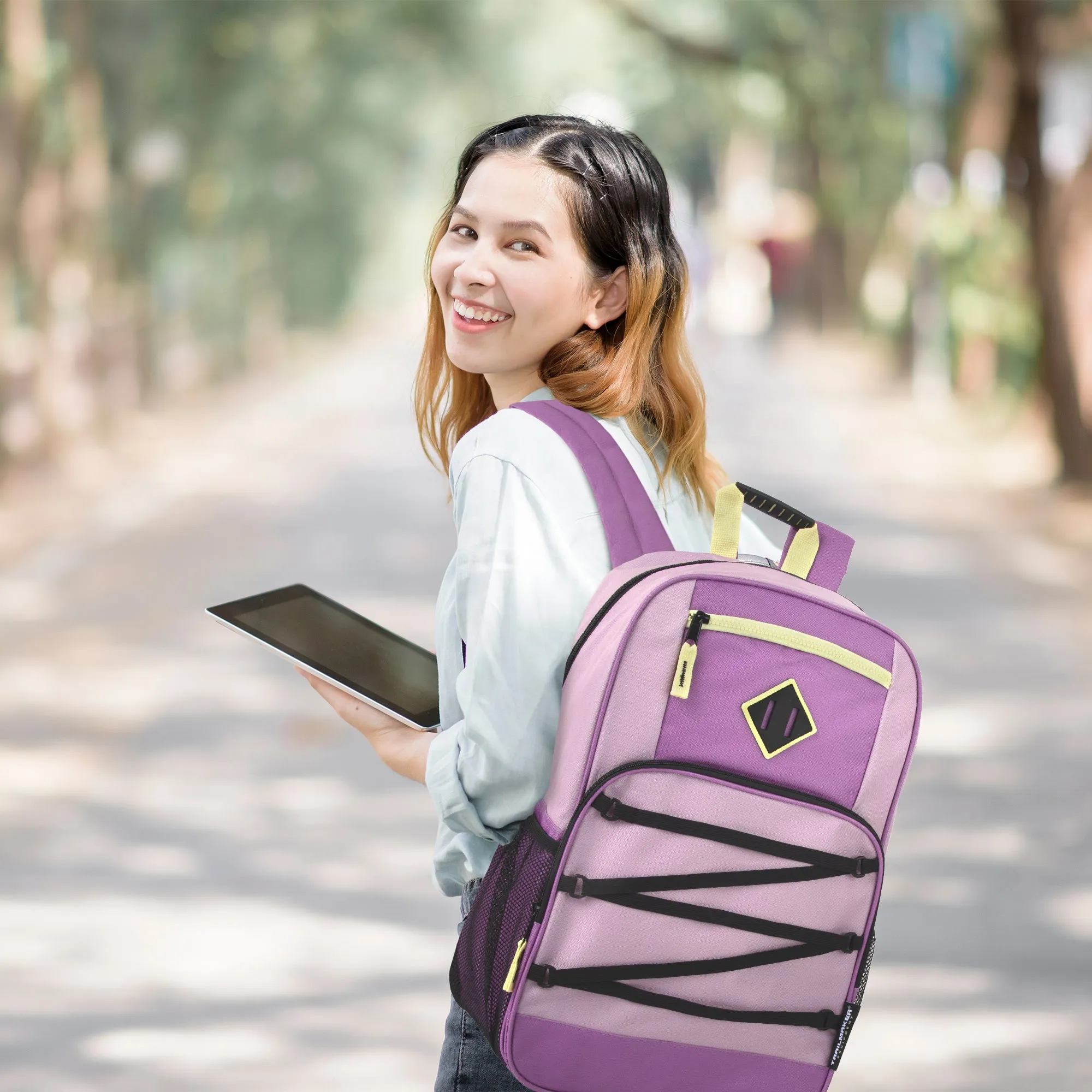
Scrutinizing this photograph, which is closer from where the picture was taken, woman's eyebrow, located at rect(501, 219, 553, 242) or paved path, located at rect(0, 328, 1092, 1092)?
woman's eyebrow, located at rect(501, 219, 553, 242)

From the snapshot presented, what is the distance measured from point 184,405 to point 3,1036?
54.2 ft

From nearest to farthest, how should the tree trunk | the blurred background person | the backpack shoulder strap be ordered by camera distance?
the backpack shoulder strap < the blurred background person < the tree trunk

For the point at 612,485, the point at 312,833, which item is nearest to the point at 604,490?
the point at 612,485

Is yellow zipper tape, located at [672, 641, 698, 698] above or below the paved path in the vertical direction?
below

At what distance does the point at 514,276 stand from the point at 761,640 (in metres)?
0.53

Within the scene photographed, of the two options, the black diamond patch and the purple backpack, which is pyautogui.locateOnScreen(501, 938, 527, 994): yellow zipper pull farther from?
the black diamond patch

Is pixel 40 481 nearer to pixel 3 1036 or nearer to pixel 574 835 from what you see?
pixel 3 1036

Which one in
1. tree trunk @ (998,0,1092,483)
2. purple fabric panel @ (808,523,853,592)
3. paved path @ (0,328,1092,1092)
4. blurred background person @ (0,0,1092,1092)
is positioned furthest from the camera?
tree trunk @ (998,0,1092,483)

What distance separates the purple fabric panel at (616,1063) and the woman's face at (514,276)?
78cm

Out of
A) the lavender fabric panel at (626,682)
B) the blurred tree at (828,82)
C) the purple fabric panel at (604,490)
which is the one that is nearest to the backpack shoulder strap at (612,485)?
the purple fabric panel at (604,490)

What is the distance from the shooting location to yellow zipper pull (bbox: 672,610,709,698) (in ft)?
6.13

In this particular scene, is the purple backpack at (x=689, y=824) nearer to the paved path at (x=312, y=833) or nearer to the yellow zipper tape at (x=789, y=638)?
the yellow zipper tape at (x=789, y=638)

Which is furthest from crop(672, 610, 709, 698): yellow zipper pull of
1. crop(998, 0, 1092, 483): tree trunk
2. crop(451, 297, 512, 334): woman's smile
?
crop(998, 0, 1092, 483): tree trunk

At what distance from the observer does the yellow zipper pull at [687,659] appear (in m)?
1.87
